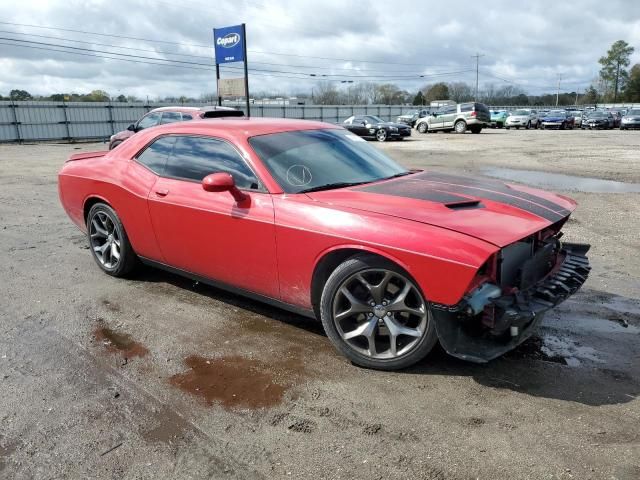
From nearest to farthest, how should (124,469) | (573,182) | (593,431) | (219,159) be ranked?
(124,469)
(593,431)
(219,159)
(573,182)

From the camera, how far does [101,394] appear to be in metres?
3.03

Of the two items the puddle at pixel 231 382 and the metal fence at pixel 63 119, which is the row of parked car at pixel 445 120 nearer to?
the puddle at pixel 231 382

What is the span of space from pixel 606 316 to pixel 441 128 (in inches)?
1244

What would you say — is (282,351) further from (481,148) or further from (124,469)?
(481,148)

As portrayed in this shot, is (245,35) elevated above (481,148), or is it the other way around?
(245,35)

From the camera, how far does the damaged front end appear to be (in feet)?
9.33

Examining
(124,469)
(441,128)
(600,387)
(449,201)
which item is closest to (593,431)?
(600,387)

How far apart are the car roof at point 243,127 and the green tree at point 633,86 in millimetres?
109457

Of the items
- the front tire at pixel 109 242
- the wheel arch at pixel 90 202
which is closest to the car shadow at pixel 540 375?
the front tire at pixel 109 242

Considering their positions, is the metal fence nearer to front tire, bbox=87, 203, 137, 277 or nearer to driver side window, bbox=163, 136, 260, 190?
front tire, bbox=87, 203, 137, 277

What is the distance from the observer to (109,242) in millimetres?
5062

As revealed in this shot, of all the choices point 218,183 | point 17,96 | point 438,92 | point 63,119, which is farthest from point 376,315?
point 438,92

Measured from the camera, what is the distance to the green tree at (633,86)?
94188mm

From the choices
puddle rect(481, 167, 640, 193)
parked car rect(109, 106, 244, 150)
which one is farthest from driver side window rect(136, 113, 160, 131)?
puddle rect(481, 167, 640, 193)
